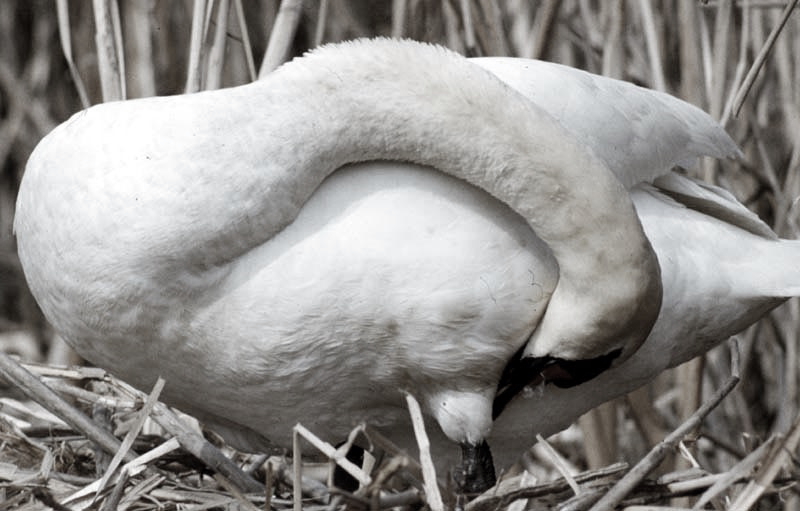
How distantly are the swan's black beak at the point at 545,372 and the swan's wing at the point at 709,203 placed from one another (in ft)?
1.90

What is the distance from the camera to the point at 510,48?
4031 mm

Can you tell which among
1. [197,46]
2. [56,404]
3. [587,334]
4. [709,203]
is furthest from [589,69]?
[56,404]

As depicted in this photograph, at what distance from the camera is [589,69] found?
4125mm

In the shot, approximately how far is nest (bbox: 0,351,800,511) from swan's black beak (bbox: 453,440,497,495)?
12 cm

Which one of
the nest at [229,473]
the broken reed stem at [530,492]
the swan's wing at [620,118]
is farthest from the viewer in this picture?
the swan's wing at [620,118]

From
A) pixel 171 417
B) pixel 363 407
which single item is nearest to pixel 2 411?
pixel 171 417

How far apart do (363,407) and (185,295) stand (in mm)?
517

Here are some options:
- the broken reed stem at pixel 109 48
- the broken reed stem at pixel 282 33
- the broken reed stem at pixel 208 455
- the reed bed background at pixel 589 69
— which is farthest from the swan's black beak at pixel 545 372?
the broken reed stem at pixel 109 48

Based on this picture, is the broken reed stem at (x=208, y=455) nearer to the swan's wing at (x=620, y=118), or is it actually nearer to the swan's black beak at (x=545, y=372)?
the swan's black beak at (x=545, y=372)

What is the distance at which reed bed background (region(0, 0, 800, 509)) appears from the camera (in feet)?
10.8

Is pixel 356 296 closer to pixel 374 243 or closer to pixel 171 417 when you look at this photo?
pixel 374 243

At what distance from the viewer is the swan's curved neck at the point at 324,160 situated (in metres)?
2.57

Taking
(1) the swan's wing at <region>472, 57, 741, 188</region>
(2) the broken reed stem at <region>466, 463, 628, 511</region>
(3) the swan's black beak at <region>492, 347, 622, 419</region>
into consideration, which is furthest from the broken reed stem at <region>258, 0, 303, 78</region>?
(2) the broken reed stem at <region>466, 463, 628, 511</region>

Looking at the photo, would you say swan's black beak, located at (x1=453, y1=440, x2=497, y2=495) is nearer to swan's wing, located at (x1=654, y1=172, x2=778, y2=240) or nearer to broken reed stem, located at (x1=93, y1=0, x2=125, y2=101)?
swan's wing, located at (x1=654, y1=172, x2=778, y2=240)
